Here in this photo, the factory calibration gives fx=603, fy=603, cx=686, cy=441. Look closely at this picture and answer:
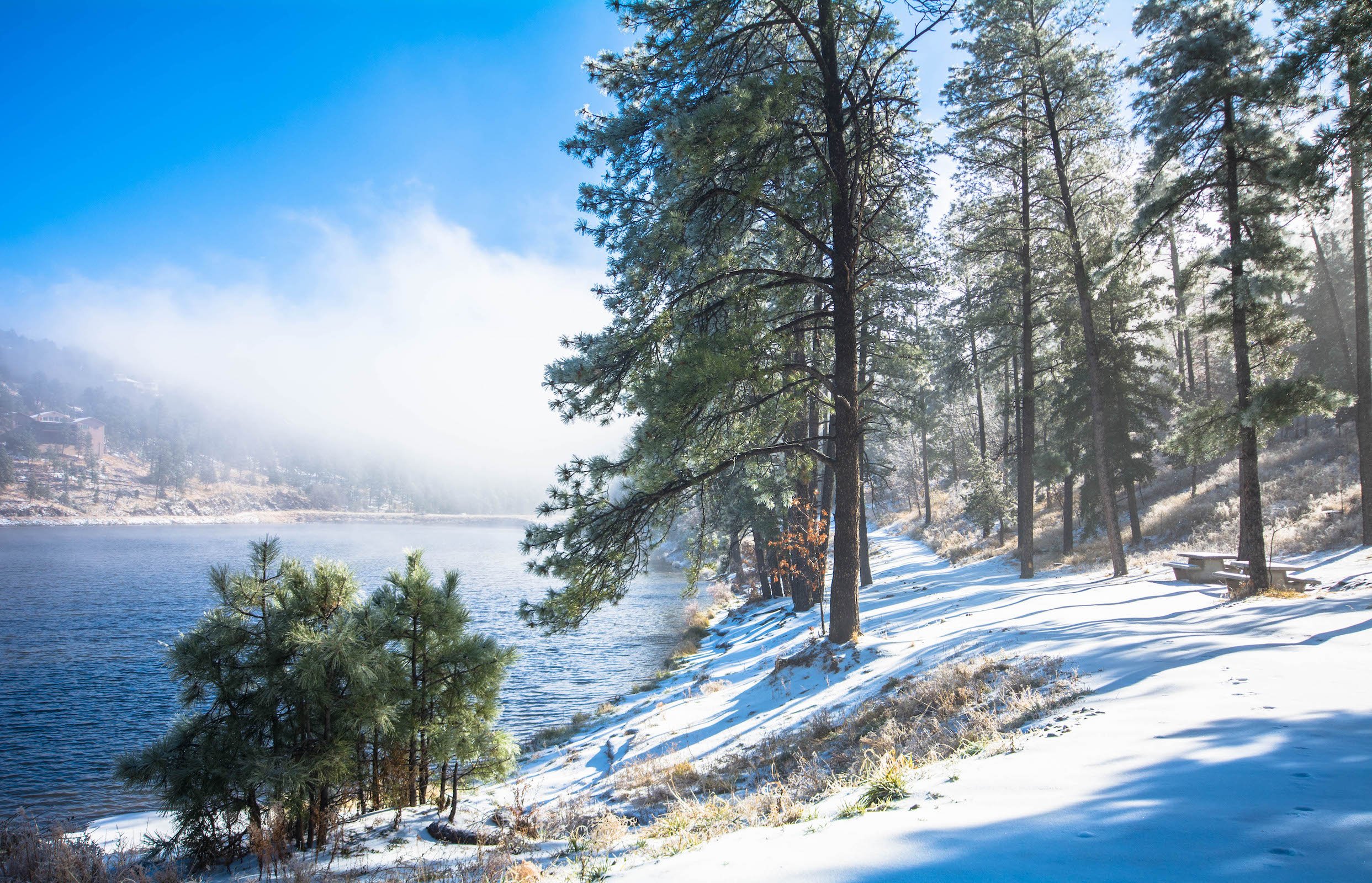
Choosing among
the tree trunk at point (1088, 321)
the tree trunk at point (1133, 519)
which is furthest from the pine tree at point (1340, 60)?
the tree trunk at point (1133, 519)

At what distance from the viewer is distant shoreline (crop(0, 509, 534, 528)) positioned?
10500 centimetres

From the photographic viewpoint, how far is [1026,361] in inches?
674

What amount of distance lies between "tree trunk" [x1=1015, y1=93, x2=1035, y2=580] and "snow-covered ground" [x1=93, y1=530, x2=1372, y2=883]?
6987mm

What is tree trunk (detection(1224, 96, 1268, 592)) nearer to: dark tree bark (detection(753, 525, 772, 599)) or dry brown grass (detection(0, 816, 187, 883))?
dry brown grass (detection(0, 816, 187, 883))

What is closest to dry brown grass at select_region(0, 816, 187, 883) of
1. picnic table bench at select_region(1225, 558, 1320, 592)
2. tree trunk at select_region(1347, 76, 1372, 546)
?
picnic table bench at select_region(1225, 558, 1320, 592)

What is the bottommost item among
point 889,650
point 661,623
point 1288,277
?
point 661,623

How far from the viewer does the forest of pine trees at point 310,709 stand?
5602mm

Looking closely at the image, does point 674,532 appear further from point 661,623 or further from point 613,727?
point 613,727

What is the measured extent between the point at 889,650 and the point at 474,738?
660 cm

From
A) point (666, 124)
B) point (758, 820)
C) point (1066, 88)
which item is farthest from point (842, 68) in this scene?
point (758, 820)

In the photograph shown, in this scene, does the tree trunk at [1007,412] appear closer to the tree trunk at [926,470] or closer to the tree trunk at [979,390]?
the tree trunk at [979,390]

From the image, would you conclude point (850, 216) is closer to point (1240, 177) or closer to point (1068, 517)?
point (1240, 177)

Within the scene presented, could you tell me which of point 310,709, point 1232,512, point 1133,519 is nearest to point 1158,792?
point 310,709

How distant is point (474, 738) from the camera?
701cm
